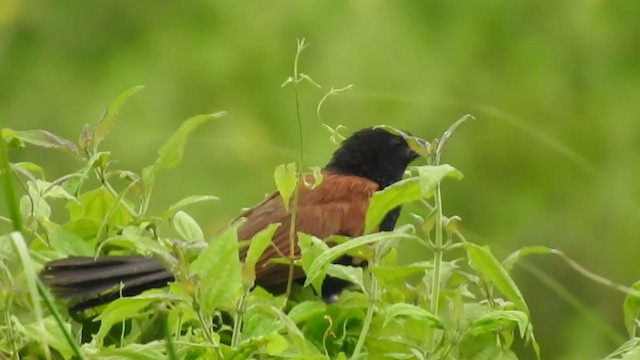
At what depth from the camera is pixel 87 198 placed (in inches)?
54.2

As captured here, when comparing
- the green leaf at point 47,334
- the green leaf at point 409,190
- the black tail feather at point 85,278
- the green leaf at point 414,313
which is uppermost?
the green leaf at point 409,190

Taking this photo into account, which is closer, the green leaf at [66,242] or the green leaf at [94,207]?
the green leaf at [66,242]

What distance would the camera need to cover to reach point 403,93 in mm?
3330

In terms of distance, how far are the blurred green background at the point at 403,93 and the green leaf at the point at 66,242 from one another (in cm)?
189

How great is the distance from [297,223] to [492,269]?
1269mm

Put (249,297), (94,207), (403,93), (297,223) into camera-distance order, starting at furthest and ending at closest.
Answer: (403,93) < (297,223) < (94,207) < (249,297)

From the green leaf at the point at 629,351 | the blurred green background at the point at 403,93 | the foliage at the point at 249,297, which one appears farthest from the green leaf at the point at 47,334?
the blurred green background at the point at 403,93

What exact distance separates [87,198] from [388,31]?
2.10 metres

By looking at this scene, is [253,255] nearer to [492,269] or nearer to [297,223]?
[492,269]

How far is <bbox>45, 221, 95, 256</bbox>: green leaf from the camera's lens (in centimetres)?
126

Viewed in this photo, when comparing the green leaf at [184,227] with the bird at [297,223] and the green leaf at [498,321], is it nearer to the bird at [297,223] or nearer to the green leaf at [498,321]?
the bird at [297,223]

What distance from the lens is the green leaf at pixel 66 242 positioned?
1.26m

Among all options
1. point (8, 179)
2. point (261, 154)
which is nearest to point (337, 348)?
point (8, 179)

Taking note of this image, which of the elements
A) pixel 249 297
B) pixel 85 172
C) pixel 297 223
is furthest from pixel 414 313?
pixel 297 223
